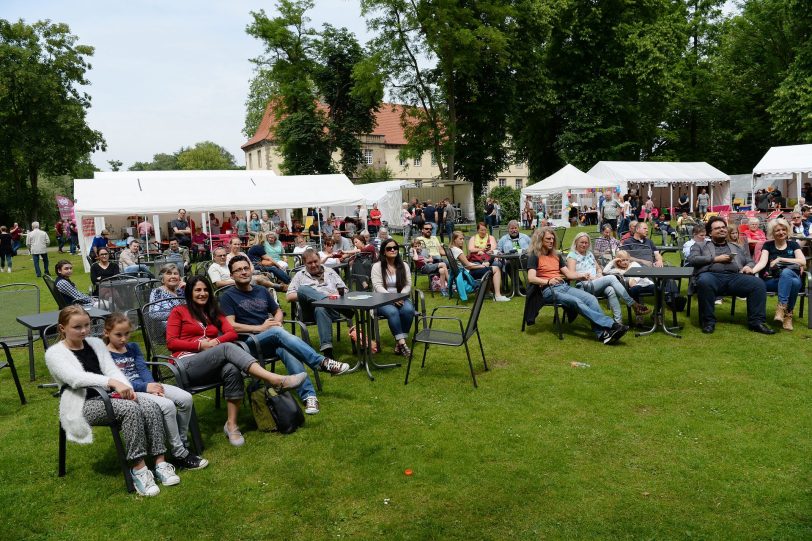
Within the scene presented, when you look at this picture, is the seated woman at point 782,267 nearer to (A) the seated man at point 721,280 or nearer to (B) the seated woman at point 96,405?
(A) the seated man at point 721,280

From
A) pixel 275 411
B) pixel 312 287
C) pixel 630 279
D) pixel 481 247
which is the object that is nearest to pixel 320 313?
pixel 312 287

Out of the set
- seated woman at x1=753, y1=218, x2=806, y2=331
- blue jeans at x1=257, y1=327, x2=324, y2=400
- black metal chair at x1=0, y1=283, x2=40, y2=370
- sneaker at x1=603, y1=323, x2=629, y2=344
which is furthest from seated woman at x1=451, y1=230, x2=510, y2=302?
black metal chair at x1=0, y1=283, x2=40, y2=370

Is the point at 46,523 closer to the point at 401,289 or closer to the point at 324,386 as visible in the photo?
the point at 324,386

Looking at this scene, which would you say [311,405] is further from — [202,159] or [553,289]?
[202,159]

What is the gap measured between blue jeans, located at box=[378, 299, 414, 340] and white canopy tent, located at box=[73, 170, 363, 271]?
11.9 m

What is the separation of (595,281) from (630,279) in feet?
2.03

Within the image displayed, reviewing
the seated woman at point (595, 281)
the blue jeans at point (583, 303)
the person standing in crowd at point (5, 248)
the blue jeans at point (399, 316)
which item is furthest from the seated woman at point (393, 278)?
the person standing in crowd at point (5, 248)

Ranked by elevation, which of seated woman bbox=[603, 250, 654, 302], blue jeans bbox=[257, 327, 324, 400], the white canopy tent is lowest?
blue jeans bbox=[257, 327, 324, 400]

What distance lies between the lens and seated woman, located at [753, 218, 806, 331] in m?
7.12

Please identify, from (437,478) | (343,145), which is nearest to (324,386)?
(437,478)

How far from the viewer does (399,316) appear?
6.50 meters

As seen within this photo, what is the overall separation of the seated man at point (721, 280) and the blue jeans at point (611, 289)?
851mm

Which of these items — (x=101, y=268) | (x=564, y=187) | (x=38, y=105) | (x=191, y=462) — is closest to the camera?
(x=191, y=462)

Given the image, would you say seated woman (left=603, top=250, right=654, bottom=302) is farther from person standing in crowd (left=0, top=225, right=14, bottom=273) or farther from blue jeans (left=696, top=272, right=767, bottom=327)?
person standing in crowd (left=0, top=225, right=14, bottom=273)
